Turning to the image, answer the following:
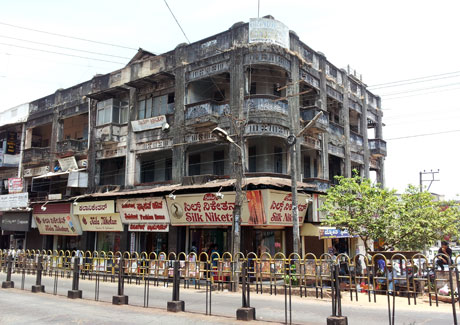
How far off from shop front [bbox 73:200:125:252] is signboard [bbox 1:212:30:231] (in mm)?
6220

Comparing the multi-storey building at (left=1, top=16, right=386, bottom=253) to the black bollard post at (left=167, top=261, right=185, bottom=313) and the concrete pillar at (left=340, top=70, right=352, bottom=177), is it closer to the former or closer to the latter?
the concrete pillar at (left=340, top=70, right=352, bottom=177)

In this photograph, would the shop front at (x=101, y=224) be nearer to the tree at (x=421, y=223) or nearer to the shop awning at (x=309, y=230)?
the shop awning at (x=309, y=230)

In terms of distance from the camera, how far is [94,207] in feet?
80.3

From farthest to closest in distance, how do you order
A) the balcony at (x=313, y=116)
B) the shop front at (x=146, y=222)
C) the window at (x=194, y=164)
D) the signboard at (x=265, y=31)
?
the window at (x=194, y=164)
the balcony at (x=313, y=116)
the shop front at (x=146, y=222)
the signboard at (x=265, y=31)

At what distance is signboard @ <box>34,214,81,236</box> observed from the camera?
26.2 meters

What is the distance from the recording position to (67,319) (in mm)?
9422

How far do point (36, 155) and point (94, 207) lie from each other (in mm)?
9198

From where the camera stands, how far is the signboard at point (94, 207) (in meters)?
23.5

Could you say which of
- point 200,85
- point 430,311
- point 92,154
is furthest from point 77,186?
point 430,311

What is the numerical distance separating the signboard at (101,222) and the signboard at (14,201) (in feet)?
19.0

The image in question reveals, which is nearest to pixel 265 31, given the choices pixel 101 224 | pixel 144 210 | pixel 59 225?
pixel 144 210

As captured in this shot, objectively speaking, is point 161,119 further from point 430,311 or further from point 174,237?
point 430,311

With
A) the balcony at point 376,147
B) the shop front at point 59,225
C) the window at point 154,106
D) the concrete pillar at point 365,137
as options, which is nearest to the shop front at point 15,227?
the shop front at point 59,225

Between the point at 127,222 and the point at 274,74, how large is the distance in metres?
11.9
